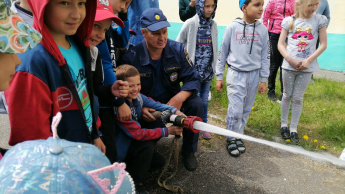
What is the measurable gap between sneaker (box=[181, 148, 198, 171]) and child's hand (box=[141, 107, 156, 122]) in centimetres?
A: 67

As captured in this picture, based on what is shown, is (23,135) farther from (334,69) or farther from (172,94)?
(334,69)

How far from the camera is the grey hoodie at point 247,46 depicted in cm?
342

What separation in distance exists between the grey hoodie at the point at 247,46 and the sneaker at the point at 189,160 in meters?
1.19

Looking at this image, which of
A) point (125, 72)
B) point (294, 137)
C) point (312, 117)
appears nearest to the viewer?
point (125, 72)

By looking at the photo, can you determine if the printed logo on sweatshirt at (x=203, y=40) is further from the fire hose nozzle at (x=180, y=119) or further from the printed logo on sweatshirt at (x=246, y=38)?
the fire hose nozzle at (x=180, y=119)

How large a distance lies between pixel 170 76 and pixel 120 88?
3.04 feet

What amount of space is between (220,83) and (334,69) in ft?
18.3

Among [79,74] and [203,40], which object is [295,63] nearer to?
[203,40]

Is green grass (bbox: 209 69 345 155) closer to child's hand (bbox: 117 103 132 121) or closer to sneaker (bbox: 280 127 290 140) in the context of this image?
sneaker (bbox: 280 127 290 140)

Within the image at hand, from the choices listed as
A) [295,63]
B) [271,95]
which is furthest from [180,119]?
[271,95]

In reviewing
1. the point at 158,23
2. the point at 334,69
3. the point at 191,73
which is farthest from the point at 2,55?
the point at 334,69

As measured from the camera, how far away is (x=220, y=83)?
3.66 metres

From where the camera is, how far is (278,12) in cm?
500

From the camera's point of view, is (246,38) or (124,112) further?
(246,38)
